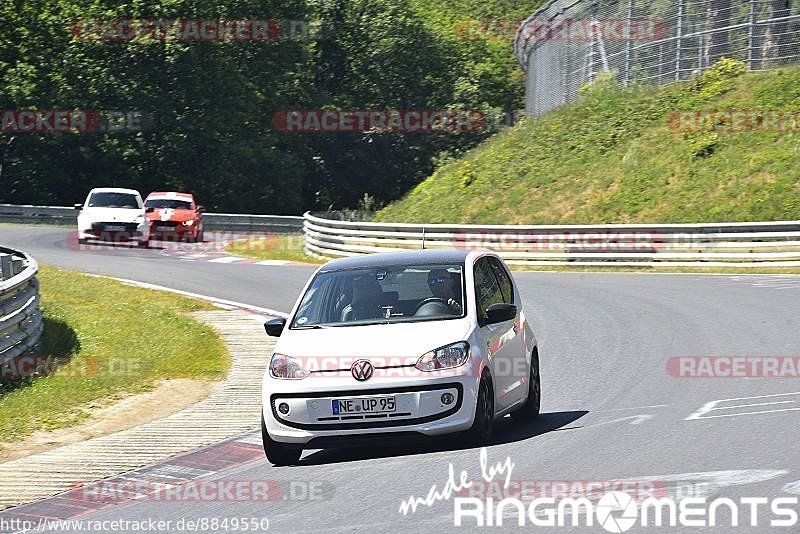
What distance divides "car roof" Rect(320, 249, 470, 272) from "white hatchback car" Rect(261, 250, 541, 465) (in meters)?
0.02

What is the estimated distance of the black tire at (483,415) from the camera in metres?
10.1

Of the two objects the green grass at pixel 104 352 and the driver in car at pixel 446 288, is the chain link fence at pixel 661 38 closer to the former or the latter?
the green grass at pixel 104 352

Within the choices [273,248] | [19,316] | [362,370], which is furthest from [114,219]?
[362,370]

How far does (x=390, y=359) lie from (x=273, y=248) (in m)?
32.2

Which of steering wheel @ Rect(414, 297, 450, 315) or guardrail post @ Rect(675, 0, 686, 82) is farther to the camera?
guardrail post @ Rect(675, 0, 686, 82)

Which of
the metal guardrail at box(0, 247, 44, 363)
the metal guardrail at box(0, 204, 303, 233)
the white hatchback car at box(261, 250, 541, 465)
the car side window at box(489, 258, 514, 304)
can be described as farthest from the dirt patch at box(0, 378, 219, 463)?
the metal guardrail at box(0, 204, 303, 233)

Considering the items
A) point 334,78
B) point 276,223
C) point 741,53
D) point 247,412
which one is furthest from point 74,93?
point 247,412

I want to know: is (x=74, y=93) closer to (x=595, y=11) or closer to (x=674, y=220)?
(x=595, y=11)

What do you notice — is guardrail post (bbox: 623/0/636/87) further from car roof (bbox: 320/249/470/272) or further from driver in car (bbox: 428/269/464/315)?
driver in car (bbox: 428/269/464/315)

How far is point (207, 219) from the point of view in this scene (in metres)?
51.4

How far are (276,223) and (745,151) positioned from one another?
19.6 metres

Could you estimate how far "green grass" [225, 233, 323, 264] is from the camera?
38406 millimetres

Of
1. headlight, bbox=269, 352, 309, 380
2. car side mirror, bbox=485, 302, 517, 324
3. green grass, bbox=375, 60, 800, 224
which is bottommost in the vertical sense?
headlight, bbox=269, 352, 309, 380

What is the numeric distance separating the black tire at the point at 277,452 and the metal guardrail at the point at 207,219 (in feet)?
133
